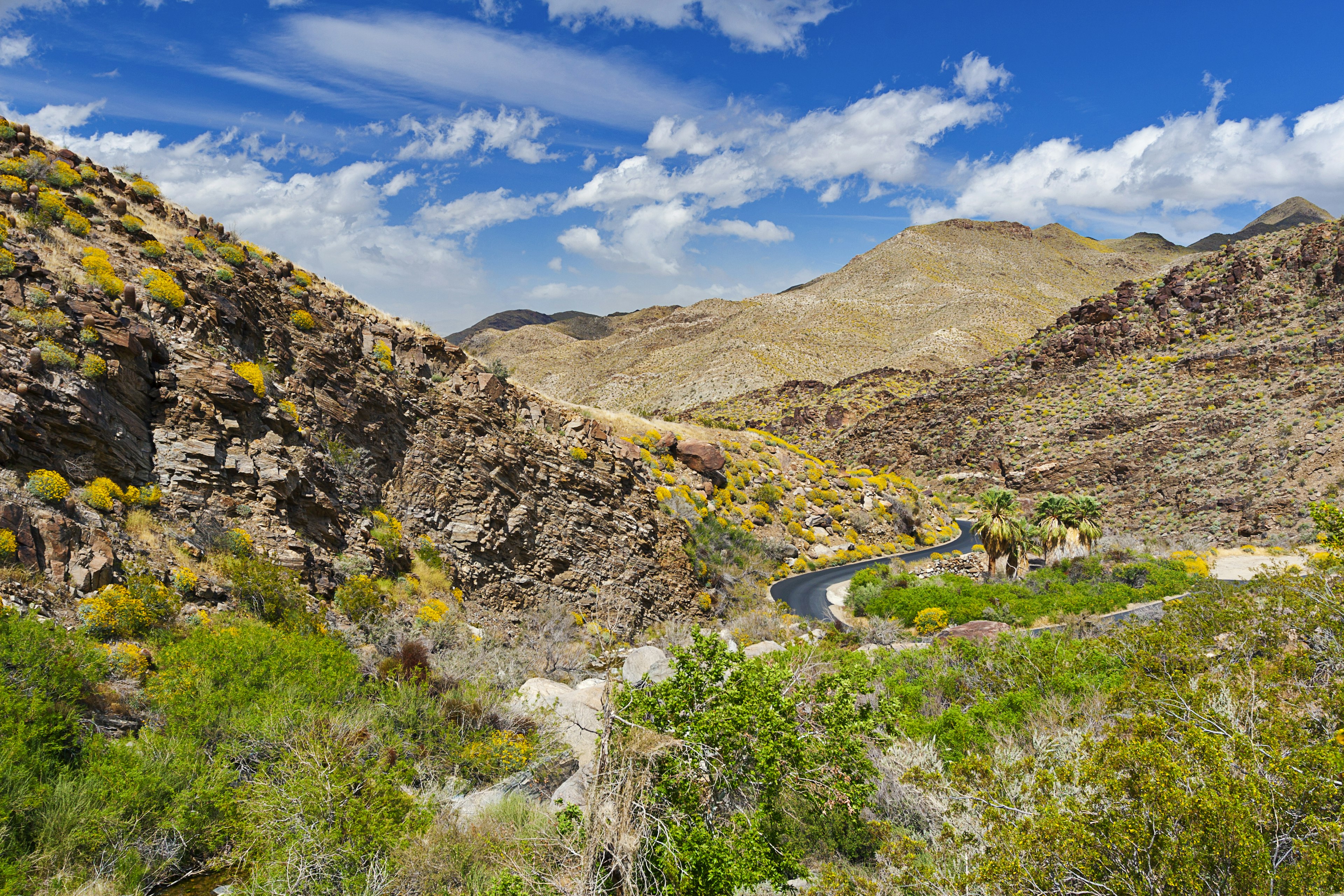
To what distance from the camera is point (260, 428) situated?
1430cm

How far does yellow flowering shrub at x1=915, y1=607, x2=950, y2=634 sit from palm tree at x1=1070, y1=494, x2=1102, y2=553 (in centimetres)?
1028

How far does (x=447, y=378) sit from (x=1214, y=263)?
2741 inches

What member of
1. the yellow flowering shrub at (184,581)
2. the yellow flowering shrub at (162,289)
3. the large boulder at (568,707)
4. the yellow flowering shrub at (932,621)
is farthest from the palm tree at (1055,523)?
the yellow flowering shrub at (162,289)

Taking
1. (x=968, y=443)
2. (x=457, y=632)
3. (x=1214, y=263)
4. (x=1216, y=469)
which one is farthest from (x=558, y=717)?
(x=1214, y=263)

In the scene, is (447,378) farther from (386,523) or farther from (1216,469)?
(1216,469)

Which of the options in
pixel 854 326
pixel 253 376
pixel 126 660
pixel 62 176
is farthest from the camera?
pixel 854 326

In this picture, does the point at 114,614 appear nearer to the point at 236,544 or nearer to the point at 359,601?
the point at 236,544

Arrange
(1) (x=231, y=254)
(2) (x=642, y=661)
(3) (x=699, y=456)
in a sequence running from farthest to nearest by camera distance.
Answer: (3) (x=699, y=456) < (1) (x=231, y=254) < (2) (x=642, y=661)

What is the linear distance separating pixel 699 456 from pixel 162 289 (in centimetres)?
2775

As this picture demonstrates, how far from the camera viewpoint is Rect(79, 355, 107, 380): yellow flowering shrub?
1135 cm

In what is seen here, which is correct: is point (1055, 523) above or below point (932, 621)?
above

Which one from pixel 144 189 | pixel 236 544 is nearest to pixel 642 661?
pixel 236 544

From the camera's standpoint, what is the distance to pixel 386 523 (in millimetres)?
16406

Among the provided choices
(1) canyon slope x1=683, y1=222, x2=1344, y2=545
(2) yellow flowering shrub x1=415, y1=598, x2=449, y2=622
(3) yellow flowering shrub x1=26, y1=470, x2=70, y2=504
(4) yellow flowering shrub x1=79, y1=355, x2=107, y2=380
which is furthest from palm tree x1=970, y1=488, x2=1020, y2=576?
(3) yellow flowering shrub x1=26, y1=470, x2=70, y2=504
